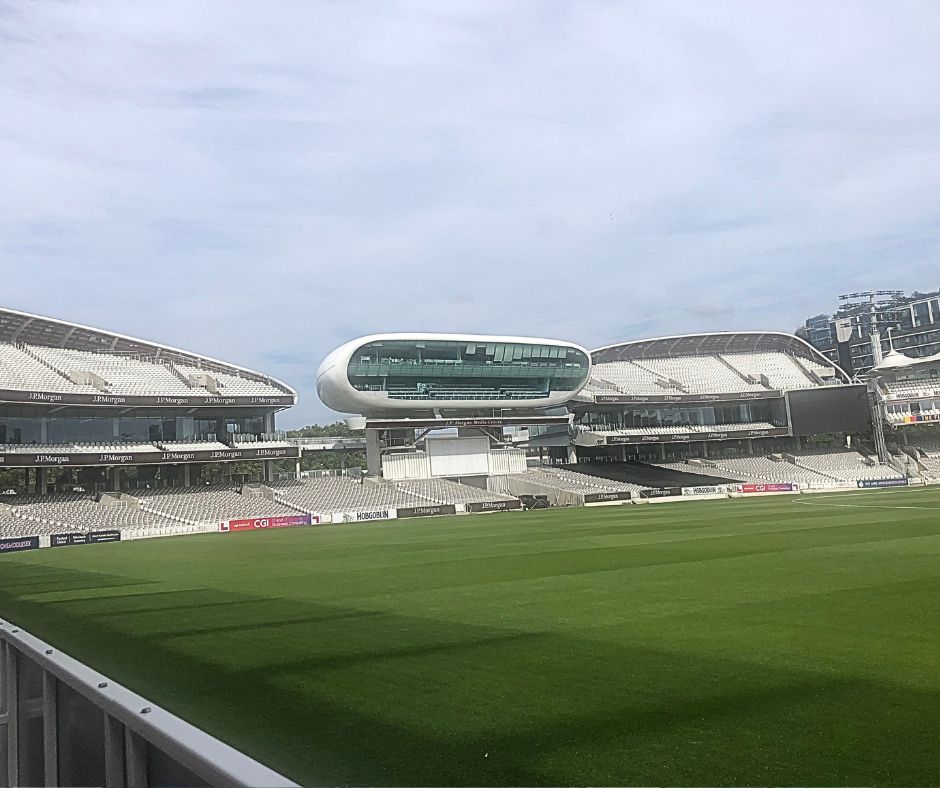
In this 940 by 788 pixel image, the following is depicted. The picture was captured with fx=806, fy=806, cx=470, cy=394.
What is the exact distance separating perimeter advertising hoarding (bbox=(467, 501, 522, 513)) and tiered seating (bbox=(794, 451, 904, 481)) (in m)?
33.2

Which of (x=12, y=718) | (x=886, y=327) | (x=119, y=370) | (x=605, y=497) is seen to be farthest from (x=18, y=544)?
(x=886, y=327)

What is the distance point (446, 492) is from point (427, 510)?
636 cm

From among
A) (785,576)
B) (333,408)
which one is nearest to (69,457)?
(333,408)

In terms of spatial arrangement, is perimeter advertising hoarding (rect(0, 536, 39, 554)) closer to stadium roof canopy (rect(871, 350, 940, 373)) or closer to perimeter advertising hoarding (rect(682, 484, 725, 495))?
perimeter advertising hoarding (rect(682, 484, 725, 495))

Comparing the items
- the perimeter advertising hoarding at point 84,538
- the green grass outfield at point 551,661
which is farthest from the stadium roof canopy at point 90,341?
the green grass outfield at point 551,661

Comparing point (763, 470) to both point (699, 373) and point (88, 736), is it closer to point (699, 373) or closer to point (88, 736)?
point (699, 373)

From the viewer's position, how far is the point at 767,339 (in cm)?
9581

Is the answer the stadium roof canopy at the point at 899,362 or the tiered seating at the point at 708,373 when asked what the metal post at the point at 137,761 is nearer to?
the tiered seating at the point at 708,373

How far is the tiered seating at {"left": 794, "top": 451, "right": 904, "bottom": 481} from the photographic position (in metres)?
75.3

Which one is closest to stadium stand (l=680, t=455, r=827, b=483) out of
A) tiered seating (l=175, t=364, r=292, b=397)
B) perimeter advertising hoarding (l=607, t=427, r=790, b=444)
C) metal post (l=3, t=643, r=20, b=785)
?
perimeter advertising hoarding (l=607, t=427, r=790, b=444)

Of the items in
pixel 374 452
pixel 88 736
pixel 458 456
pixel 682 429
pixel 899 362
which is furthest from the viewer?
pixel 899 362

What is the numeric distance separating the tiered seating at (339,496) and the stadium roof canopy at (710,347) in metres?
34.7

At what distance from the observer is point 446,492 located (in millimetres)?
64500

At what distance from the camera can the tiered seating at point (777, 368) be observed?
3556 inches
